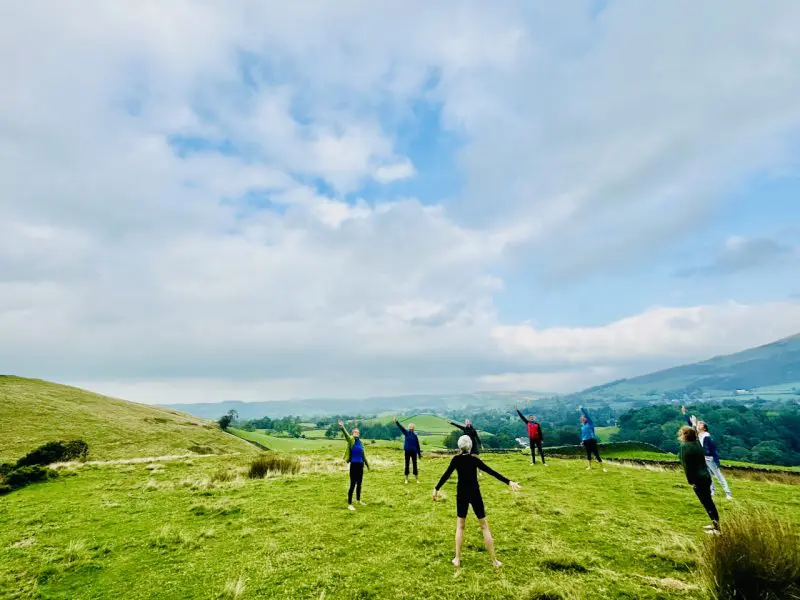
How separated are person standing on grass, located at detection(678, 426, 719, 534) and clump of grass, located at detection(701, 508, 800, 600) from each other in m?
3.53

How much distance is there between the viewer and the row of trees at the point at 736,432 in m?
98.6

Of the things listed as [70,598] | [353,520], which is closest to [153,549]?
[70,598]

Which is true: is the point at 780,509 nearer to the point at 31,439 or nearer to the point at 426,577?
the point at 426,577

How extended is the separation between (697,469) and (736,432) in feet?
496

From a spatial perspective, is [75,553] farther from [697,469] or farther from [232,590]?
[697,469]

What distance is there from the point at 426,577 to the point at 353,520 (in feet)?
17.4

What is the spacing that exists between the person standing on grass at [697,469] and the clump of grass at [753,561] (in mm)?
3528

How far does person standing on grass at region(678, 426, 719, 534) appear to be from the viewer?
10812mm

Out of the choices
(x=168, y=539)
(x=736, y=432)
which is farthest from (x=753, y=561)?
(x=736, y=432)

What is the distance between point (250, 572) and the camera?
9617mm

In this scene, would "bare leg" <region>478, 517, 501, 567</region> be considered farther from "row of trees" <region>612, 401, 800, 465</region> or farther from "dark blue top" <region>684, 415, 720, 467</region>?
"row of trees" <region>612, 401, 800, 465</region>

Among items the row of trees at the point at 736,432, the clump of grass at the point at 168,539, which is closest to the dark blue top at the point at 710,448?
the clump of grass at the point at 168,539

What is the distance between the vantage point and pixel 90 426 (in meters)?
49.2

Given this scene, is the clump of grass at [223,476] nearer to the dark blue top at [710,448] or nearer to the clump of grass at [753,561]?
the clump of grass at [753,561]
